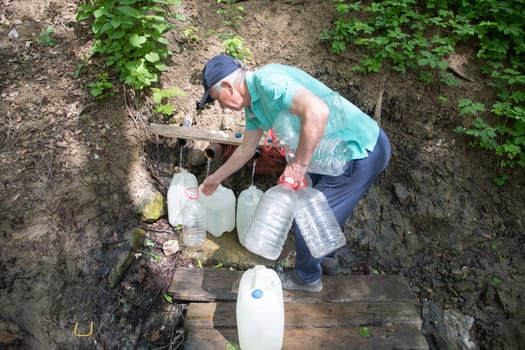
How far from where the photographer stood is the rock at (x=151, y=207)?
3430 millimetres

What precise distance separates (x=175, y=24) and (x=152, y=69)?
3.01 ft

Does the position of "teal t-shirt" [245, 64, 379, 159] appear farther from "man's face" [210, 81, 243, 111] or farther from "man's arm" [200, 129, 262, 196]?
"man's arm" [200, 129, 262, 196]

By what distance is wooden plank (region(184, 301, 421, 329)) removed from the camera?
8.55 feet

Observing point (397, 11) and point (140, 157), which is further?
point (397, 11)

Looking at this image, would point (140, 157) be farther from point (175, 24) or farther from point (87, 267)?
point (175, 24)

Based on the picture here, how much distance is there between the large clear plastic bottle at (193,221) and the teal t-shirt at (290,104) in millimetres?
1361

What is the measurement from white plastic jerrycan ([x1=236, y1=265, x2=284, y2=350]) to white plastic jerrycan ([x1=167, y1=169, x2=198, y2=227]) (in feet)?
4.61

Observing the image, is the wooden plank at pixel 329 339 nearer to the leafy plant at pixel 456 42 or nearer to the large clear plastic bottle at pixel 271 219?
the large clear plastic bottle at pixel 271 219

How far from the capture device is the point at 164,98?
4012 mm

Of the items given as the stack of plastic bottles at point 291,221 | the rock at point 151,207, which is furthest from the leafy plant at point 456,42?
the rock at point 151,207

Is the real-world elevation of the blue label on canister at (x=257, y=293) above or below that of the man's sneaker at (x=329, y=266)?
above

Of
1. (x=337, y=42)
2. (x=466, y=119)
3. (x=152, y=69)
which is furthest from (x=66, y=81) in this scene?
(x=466, y=119)

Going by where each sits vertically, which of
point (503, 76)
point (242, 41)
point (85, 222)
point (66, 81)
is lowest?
point (85, 222)

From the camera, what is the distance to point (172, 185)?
3439mm
